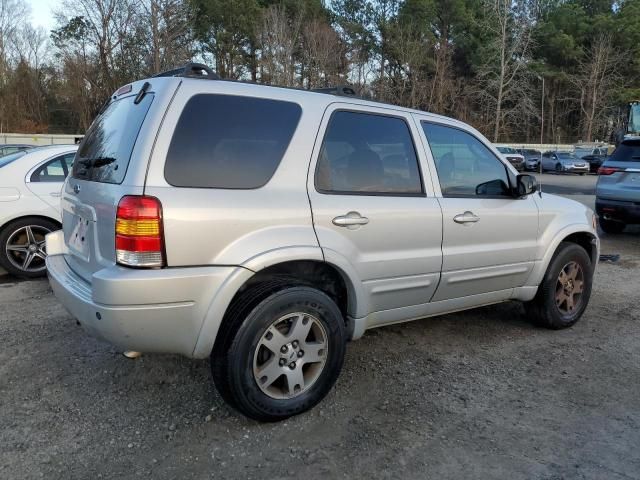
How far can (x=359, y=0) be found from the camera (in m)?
48.5

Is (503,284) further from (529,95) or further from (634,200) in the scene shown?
(529,95)

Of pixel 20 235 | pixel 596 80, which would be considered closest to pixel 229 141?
pixel 20 235

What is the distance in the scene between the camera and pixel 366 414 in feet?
10.4

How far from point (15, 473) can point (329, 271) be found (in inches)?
75.1

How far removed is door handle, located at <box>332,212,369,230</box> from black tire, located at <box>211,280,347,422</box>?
0.42 meters

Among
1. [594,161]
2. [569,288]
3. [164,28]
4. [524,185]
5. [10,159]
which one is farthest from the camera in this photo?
[594,161]

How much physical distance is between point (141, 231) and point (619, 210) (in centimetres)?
834

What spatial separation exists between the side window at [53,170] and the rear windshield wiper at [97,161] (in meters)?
3.42

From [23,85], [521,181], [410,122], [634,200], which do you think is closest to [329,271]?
[410,122]

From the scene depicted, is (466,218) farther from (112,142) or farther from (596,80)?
(596,80)

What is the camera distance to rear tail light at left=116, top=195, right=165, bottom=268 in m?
2.61

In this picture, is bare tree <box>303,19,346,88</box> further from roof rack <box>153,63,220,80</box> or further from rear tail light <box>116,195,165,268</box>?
rear tail light <box>116,195,165,268</box>

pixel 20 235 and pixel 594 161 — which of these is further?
pixel 594 161

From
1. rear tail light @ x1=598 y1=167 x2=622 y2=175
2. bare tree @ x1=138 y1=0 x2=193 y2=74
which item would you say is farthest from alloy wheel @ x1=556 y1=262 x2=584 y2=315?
bare tree @ x1=138 y1=0 x2=193 y2=74
